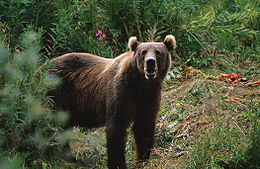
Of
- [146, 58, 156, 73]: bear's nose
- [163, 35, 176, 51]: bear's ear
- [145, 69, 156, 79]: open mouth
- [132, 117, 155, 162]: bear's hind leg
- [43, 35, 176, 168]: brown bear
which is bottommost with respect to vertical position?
[132, 117, 155, 162]: bear's hind leg

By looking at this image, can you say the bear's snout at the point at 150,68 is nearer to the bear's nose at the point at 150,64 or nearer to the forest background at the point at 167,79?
the bear's nose at the point at 150,64

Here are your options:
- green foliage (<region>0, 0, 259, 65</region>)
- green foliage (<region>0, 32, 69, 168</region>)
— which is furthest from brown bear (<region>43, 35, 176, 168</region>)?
green foliage (<region>0, 0, 259, 65</region>)

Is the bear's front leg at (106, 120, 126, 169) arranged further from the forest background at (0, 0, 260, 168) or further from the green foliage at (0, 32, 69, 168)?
the green foliage at (0, 32, 69, 168)

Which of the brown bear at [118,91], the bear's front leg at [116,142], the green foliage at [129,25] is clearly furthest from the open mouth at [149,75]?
the green foliage at [129,25]

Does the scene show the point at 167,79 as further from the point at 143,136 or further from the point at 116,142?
the point at 116,142

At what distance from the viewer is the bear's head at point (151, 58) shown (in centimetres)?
378

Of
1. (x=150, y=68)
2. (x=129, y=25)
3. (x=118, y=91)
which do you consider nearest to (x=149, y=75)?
(x=150, y=68)

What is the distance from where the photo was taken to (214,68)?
21.8 feet

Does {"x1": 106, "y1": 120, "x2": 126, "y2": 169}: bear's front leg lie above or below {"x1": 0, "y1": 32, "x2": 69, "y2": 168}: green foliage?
below

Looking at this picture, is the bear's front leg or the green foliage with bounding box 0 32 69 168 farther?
the bear's front leg

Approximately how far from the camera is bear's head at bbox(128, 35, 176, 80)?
3.78 m

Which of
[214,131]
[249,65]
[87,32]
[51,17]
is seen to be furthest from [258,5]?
[214,131]

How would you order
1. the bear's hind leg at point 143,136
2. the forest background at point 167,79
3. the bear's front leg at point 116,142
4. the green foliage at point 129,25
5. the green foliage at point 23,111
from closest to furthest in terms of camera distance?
the green foliage at point 23,111
the forest background at point 167,79
the bear's front leg at point 116,142
the bear's hind leg at point 143,136
the green foliage at point 129,25

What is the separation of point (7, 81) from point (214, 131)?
2.33m
